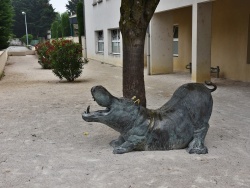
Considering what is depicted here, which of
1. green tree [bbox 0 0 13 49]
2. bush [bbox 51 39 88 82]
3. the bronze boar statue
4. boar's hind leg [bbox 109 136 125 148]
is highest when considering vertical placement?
green tree [bbox 0 0 13 49]

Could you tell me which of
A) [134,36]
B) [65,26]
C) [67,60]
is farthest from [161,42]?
[65,26]

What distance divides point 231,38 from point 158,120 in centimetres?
779

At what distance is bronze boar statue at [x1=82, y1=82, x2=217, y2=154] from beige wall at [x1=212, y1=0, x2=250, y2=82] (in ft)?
22.4

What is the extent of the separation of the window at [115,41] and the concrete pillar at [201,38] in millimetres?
8538

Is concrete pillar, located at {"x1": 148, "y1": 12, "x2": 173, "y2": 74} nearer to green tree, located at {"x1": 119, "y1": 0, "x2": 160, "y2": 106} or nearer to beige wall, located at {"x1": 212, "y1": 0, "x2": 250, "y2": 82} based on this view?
beige wall, located at {"x1": 212, "y1": 0, "x2": 250, "y2": 82}

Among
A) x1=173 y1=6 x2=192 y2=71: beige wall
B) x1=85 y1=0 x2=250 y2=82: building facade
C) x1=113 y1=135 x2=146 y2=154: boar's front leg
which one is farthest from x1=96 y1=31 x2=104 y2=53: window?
x1=113 y1=135 x2=146 y2=154: boar's front leg

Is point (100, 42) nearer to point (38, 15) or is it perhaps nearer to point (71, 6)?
point (38, 15)

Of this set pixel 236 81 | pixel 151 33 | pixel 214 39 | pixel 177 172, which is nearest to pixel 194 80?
pixel 236 81

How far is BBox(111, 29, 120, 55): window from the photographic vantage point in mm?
18812

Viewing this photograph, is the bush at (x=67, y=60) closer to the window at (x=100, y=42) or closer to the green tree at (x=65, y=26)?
the window at (x=100, y=42)

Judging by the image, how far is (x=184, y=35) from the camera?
14.3m

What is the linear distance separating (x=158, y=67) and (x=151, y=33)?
53.8 inches

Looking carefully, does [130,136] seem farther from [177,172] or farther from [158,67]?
[158,67]

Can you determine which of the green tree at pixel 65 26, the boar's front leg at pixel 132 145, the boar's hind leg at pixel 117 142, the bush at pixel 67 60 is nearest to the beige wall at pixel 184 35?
the bush at pixel 67 60
